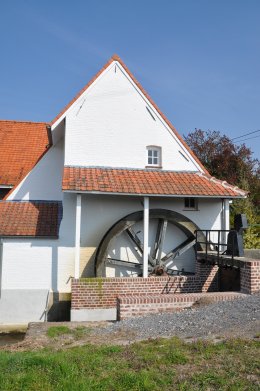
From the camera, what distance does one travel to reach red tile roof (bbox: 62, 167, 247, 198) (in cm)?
1132

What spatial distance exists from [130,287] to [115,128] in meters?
4.94

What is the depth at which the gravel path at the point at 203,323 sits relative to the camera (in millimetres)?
6543

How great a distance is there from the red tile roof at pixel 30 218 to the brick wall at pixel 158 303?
383 centimetres

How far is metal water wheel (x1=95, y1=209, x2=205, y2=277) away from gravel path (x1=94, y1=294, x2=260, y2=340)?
12.0 ft

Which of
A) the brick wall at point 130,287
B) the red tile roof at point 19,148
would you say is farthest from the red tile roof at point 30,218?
the red tile roof at point 19,148

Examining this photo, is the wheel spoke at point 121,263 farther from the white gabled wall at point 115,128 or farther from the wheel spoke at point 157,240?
the white gabled wall at point 115,128

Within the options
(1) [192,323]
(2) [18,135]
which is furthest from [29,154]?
(1) [192,323]

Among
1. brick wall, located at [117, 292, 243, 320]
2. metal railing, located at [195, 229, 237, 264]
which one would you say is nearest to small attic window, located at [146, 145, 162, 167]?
metal railing, located at [195, 229, 237, 264]

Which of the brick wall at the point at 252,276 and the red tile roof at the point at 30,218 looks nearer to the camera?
the brick wall at the point at 252,276

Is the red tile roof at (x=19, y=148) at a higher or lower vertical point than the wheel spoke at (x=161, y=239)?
higher

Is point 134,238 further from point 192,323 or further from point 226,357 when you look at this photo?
point 226,357

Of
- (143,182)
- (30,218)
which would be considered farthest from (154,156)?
(30,218)

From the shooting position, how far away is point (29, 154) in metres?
16.5

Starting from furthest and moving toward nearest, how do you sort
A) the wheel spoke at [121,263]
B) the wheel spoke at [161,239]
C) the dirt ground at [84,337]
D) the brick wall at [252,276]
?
the wheel spoke at [161,239], the wheel spoke at [121,263], the brick wall at [252,276], the dirt ground at [84,337]
